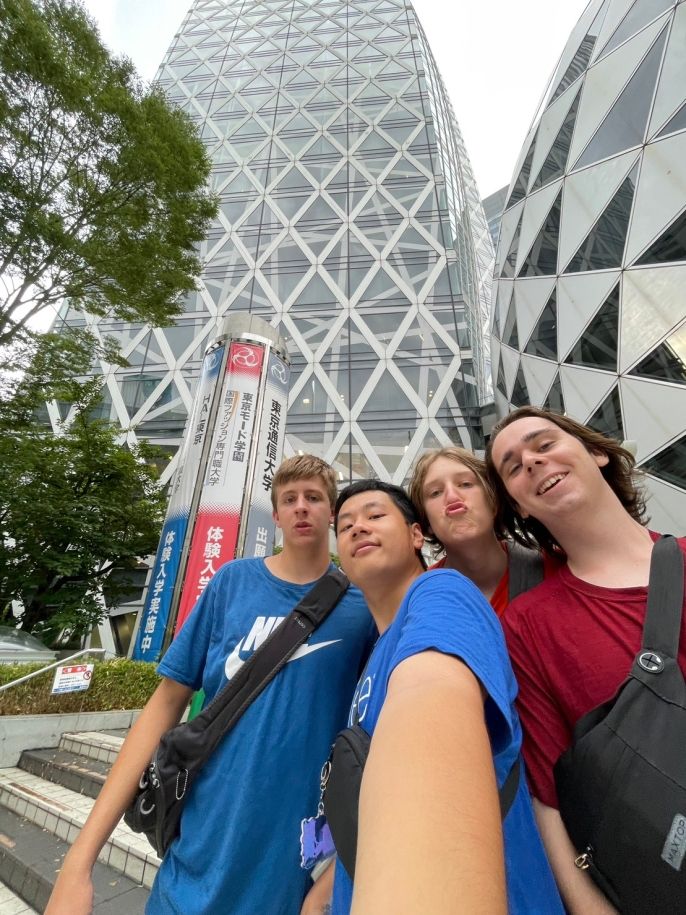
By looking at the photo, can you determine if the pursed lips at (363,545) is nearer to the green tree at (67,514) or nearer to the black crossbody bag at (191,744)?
the black crossbody bag at (191,744)

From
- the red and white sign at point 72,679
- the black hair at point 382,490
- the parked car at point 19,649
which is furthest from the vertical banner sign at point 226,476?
the black hair at point 382,490

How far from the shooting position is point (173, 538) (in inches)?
259

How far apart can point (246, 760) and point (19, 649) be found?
752 centimetres

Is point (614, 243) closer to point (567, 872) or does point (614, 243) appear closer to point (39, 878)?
point (567, 872)

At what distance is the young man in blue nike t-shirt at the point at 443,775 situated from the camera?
1.50 ft

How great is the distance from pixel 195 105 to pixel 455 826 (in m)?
29.4

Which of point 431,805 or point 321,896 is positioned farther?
point 321,896

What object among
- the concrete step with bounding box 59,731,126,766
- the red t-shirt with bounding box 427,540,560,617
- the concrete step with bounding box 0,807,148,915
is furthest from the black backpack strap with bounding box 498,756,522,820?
the concrete step with bounding box 59,731,126,766

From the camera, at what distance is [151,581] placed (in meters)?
6.81

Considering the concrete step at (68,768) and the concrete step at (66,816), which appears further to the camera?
the concrete step at (68,768)

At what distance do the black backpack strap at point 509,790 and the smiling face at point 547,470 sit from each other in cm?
72

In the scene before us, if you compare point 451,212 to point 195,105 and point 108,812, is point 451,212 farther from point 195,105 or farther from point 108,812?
point 108,812

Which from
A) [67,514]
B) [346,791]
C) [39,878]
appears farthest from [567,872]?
[67,514]

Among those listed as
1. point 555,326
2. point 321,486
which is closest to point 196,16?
point 555,326
